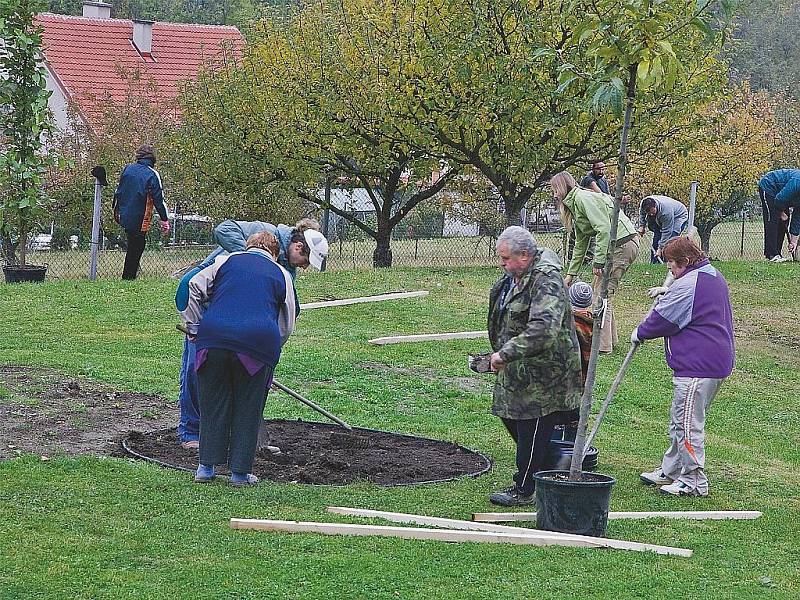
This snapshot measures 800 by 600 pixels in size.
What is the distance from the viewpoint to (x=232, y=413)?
761cm

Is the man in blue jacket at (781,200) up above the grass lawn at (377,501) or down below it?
above

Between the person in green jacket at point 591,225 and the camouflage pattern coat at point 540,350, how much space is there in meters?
4.27

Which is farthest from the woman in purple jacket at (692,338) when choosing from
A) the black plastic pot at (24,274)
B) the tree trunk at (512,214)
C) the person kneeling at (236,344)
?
the tree trunk at (512,214)

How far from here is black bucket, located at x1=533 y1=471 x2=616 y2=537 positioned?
6457mm

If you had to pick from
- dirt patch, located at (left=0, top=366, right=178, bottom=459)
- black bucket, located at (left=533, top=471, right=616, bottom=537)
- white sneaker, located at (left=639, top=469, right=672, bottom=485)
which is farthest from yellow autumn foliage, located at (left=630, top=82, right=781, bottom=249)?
black bucket, located at (left=533, top=471, right=616, bottom=537)

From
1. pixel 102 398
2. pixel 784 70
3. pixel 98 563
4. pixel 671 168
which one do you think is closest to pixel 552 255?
pixel 98 563

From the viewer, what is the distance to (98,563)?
5.70 meters

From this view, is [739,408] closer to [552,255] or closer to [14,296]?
[552,255]

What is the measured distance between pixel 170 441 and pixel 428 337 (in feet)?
18.0

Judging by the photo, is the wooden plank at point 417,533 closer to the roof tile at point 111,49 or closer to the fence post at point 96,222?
the fence post at point 96,222

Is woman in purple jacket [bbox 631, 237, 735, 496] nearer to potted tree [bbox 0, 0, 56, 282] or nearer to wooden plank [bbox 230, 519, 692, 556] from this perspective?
wooden plank [bbox 230, 519, 692, 556]

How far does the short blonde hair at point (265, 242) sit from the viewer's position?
7625mm

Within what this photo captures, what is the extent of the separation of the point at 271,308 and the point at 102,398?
11.4 ft

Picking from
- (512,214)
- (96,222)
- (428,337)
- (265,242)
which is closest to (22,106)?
(265,242)
